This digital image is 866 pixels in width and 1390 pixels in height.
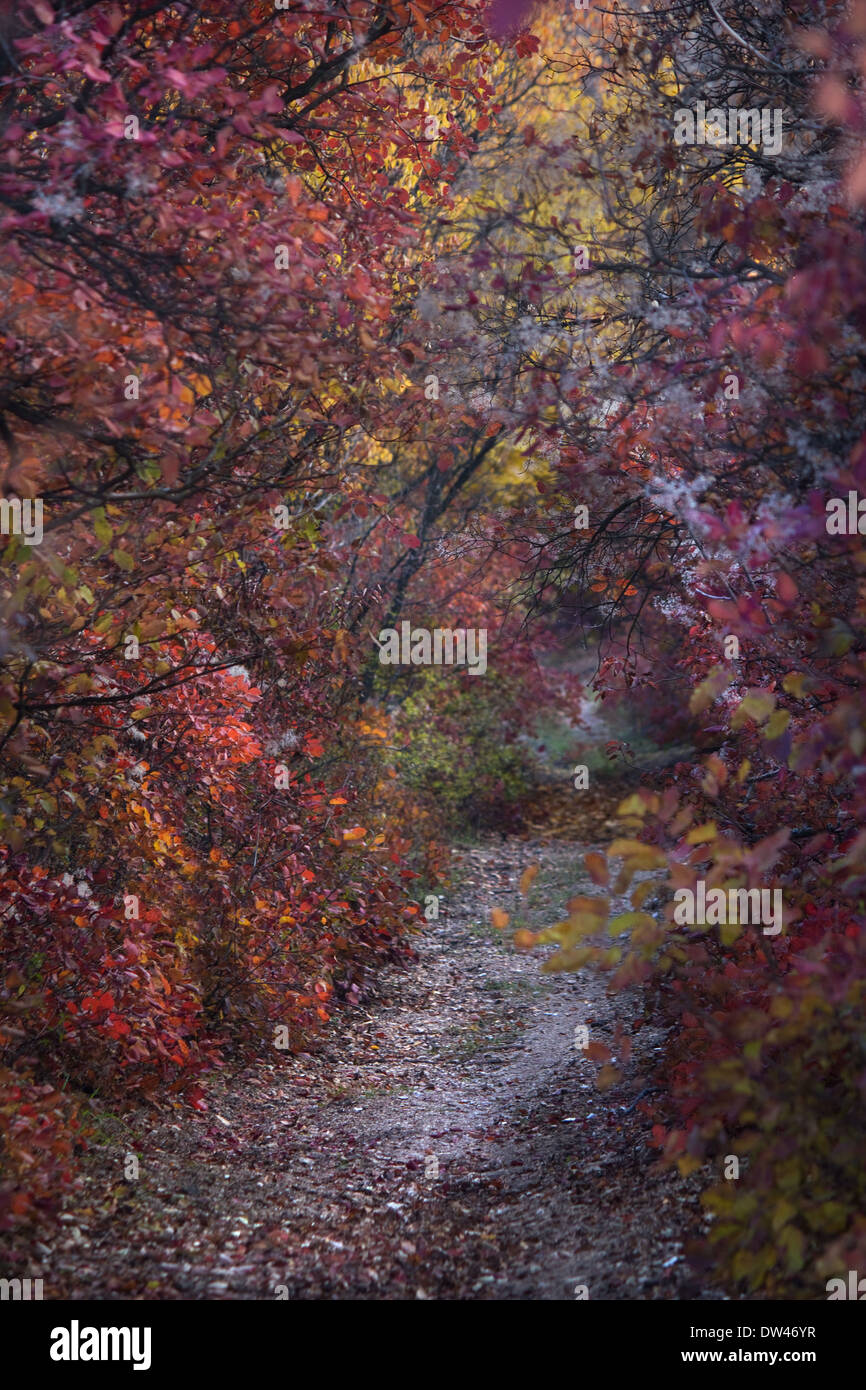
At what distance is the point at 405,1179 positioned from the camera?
5875mm

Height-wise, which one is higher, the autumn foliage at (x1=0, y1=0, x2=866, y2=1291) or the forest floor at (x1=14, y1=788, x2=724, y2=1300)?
the autumn foliage at (x1=0, y1=0, x2=866, y2=1291)

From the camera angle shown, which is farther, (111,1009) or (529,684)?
(529,684)

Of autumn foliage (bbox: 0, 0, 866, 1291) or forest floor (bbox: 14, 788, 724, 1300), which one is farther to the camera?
forest floor (bbox: 14, 788, 724, 1300)

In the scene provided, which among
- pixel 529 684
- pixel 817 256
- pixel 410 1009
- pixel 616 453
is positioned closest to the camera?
pixel 817 256

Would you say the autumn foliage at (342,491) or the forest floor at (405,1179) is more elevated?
the autumn foliage at (342,491)

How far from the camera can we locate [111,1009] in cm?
562

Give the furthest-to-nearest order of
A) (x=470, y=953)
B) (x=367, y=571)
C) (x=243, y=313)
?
(x=367, y=571), (x=470, y=953), (x=243, y=313)

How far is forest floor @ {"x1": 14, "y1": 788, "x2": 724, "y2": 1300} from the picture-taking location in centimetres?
450

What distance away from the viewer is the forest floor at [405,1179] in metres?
4.50

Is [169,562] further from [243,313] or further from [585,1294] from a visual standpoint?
[585,1294]

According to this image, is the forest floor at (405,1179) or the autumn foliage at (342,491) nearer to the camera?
the autumn foliage at (342,491)

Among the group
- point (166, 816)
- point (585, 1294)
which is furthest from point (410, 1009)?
point (585, 1294)

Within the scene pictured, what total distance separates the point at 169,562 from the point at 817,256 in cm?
276

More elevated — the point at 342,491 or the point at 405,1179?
the point at 342,491
